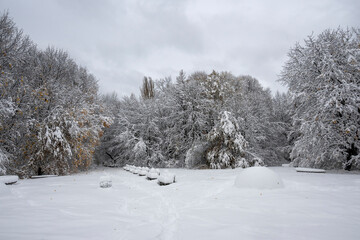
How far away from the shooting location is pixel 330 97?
11062 millimetres

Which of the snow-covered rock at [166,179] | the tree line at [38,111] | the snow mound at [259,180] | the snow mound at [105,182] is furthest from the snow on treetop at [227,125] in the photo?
the tree line at [38,111]

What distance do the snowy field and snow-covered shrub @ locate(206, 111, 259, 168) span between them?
839cm

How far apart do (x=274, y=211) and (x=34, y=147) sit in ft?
48.9

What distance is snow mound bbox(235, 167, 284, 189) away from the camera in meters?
7.21

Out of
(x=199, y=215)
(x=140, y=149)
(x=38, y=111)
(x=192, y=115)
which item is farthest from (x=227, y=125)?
(x=38, y=111)

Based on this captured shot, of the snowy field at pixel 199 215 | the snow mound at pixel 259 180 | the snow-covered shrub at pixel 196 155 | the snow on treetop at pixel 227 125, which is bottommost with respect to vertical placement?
the snowy field at pixel 199 215

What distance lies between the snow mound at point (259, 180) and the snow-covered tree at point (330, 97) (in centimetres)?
580

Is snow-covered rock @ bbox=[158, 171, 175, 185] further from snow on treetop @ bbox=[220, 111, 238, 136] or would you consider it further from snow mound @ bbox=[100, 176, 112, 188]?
snow on treetop @ bbox=[220, 111, 238, 136]

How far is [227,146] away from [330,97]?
7.66 metres

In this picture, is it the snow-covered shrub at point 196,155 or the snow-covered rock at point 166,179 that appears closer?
the snow-covered rock at point 166,179

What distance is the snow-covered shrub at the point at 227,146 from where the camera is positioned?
52.0 ft

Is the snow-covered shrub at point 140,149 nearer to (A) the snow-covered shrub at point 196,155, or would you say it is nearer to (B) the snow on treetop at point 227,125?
(A) the snow-covered shrub at point 196,155

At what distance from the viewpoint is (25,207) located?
5254mm

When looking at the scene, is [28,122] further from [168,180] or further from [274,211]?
[274,211]
